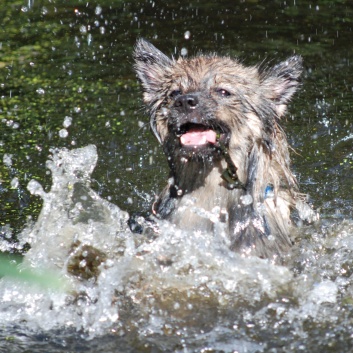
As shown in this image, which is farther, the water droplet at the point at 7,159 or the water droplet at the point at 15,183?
the water droplet at the point at 7,159

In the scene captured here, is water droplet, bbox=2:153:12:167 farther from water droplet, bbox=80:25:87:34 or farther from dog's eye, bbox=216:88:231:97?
water droplet, bbox=80:25:87:34

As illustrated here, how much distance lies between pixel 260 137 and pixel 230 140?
0.85 feet

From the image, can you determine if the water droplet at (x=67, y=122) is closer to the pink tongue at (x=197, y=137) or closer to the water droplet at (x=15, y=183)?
the water droplet at (x=15, y=183)

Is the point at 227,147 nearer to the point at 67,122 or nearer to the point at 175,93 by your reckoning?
the point at 175,93

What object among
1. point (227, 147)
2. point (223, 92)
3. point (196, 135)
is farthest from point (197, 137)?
point (223, 92)

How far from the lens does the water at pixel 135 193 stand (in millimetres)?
5566

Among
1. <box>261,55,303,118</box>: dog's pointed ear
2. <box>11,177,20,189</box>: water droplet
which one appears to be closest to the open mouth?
<box>261,55,303,118</box>: dog's pointed ear

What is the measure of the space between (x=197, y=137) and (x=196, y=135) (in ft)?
0.08

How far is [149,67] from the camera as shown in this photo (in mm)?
6883

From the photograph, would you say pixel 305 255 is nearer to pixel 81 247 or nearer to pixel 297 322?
pixel 297 322

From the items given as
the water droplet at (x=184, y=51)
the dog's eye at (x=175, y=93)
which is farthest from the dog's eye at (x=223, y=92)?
the water droplet at (x=184, y=51)

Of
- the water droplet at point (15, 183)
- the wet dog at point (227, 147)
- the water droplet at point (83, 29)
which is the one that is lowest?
the wet dog at point (227, 147)

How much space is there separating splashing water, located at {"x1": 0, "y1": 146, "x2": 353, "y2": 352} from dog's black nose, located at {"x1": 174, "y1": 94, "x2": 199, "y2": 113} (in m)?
0.91

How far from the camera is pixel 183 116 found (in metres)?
6.16
